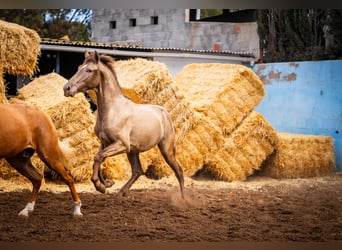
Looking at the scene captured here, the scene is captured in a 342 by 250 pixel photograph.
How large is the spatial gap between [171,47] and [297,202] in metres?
1.88

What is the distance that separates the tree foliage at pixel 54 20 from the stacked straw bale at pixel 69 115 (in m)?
0.54

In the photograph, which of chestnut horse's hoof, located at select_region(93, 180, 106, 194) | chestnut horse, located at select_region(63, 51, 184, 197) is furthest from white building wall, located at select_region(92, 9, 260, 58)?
chestnut horse's hoof, located at select_region(93, 180, 106, 194)

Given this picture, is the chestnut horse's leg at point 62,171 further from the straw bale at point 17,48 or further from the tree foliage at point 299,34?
the tree foliage at point 299,34

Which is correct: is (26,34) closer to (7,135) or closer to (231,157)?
(7,135)

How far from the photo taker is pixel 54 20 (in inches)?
219

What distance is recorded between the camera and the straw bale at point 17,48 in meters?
4.84

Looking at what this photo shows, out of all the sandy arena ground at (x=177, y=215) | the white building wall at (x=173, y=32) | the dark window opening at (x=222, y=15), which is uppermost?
the dark window opening at (x=222, y=15)

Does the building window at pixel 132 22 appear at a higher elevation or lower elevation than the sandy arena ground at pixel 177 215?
higher

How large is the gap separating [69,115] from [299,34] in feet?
7.46

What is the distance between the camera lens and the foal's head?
429 cm

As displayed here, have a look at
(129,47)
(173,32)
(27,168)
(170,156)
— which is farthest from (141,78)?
(27,168)

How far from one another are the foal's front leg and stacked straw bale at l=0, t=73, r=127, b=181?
2.34 ft

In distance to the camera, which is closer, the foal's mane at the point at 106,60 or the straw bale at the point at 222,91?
the foal's mane at the point at 106,60

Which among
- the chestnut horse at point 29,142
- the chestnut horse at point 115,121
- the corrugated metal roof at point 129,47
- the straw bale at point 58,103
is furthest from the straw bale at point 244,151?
the chestnut horse at point 29,142
